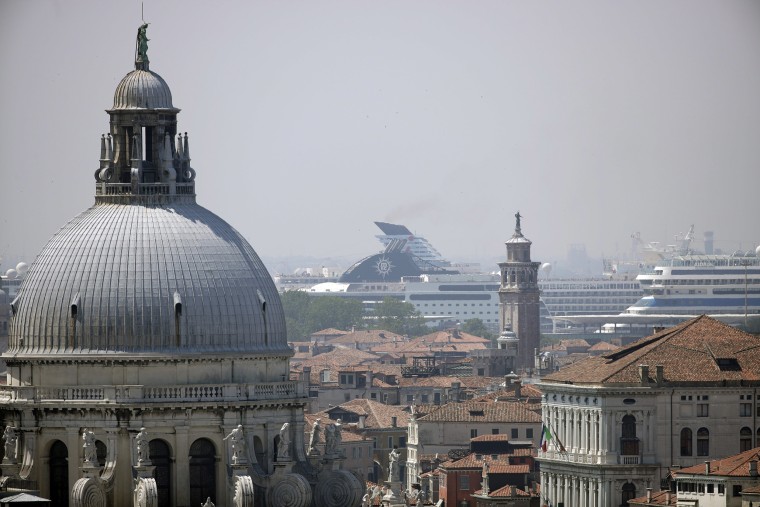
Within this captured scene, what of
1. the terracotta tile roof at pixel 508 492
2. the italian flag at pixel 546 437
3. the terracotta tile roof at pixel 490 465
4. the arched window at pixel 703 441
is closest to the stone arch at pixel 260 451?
the arched window at pixel 703 441

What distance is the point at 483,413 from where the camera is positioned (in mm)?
137875

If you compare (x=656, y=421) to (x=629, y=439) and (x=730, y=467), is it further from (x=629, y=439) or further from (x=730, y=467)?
(x=730, y=467)

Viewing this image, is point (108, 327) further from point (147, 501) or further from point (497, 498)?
point (497, 498)

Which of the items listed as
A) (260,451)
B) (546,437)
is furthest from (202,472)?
(546,437)

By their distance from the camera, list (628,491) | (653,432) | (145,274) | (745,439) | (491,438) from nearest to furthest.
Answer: (145,274)
(628,491)
(745,439)
(653,432)
(491,438)

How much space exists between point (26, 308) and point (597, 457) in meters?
30.9

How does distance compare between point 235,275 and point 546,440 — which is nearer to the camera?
point 235,275

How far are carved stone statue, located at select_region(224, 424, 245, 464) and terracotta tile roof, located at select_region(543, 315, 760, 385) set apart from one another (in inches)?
1149

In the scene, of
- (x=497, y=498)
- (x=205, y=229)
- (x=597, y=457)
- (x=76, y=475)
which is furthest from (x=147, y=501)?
(x=497, y=498)

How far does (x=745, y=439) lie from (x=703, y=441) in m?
1.41

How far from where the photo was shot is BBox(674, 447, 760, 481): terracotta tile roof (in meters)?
91.2

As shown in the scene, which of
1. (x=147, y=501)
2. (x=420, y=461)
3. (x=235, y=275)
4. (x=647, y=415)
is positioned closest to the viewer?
(x=147, y=501)

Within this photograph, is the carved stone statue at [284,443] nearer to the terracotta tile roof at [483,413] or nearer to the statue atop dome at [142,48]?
the statue atop dome at [142,48]

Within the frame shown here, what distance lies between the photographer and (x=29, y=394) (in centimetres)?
8088
